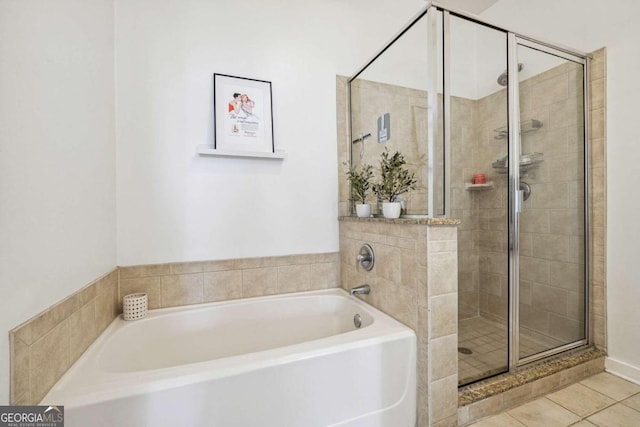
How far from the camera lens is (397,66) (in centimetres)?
172

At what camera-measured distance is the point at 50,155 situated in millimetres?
931

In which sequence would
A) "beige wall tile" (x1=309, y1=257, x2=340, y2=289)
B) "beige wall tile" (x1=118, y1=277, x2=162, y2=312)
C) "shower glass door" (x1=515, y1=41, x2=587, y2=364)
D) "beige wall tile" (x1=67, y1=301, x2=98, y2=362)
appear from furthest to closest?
"beige wall tile" (x1=309, y1=257, x2=340, y2=289), "shower glass door" (x1=515, y1=41, x2=587, y2=364), "beige wall tile" (x1=118, y1=277, x2=162, y2=312), "beige wall tile" (x1=67, y1=301, x2=98, y2=362)

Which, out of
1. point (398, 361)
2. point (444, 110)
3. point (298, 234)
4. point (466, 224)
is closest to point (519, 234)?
point (466, 224)

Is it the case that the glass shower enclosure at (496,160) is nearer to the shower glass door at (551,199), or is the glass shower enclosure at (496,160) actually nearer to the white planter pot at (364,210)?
the shower glass door at (551,199)

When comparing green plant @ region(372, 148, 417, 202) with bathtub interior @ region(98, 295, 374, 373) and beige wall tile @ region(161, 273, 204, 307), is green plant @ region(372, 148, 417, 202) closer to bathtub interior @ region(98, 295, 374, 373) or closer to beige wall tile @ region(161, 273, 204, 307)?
bathtub interior @ region(98, 295, 374, 373)

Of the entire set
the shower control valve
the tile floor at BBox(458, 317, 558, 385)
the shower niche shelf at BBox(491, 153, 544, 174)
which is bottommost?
the tile floor at BBox(458, 317, 558, 385)

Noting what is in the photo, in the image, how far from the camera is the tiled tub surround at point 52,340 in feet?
2.45

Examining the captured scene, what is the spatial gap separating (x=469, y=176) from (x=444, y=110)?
49 centimetres

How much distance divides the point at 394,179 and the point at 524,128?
3.10 feet

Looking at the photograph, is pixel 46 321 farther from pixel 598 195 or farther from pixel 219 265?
pixel 598 195

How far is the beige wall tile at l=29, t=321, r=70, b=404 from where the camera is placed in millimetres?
804

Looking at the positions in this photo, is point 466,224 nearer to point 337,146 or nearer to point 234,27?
point 337,146

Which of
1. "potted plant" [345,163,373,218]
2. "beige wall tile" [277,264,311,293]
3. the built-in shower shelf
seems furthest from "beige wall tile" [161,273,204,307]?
the built-in shower shelf

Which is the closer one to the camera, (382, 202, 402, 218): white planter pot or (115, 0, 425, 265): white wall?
(382, 202, 402, 218): white planter pot
